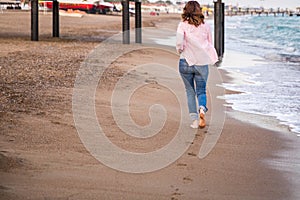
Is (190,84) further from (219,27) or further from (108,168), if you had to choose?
(219,27)

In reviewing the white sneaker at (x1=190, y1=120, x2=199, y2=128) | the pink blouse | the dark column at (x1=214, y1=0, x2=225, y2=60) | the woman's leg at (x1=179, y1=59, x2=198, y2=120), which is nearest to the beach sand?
the white sneaker at (x1=190, y1=120, x2=199, y2=128)

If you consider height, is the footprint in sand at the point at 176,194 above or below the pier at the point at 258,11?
below

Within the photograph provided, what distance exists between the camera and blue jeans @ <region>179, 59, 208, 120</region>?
7.43 metres

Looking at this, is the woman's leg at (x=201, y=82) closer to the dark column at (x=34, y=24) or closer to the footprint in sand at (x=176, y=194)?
the footprint in sand at (x=176, y=194)

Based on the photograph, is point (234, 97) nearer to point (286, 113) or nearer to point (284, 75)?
point (286, 113)

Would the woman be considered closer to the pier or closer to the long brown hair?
the long brown hair

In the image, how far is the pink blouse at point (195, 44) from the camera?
24.2ft

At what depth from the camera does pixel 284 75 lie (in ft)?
49.1

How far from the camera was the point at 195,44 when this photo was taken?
24.2 ft

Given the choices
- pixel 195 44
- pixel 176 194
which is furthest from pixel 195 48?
pixel 176 194

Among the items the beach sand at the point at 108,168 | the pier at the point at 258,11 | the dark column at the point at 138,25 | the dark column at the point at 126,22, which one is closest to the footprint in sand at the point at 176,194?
the beach sand at the point at 108,168

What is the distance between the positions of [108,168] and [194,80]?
2.67 metres

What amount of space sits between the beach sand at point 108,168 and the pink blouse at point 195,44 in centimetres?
82

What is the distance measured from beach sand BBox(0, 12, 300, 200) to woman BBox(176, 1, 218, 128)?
0.36 m
